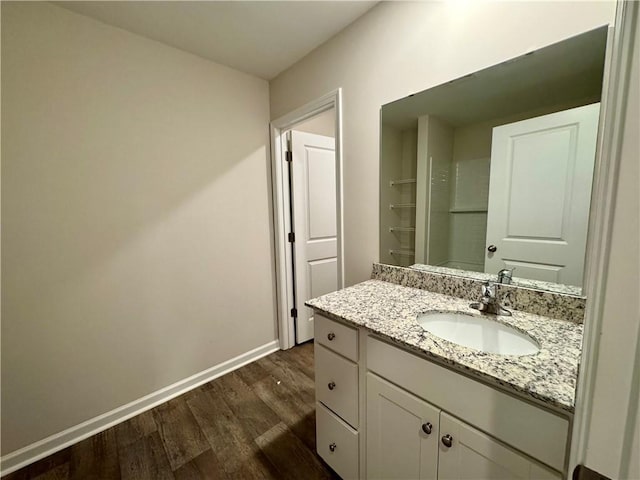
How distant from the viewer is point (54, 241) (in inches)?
55.0

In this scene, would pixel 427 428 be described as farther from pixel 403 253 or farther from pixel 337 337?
pixel 403 253

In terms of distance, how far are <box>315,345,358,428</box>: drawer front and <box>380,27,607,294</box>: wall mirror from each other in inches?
25.4

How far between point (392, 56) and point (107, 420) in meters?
2.64

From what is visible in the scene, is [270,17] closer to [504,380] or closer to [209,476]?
[504,380]

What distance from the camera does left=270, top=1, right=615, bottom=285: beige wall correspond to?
38.3 inches

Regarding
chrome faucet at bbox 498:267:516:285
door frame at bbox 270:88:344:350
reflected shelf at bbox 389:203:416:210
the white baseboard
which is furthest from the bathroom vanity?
the white baseboard

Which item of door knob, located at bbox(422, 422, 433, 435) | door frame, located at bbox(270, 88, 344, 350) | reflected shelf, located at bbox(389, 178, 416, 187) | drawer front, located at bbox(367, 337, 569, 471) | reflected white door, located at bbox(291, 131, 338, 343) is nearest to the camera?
drawer front, located at bbox(367, 337, 569, 471)

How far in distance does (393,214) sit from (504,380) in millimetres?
996

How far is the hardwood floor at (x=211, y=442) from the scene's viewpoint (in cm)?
132

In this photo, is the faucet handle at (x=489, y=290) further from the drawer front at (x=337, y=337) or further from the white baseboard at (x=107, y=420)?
the white baseboard at (x=107, y=420)

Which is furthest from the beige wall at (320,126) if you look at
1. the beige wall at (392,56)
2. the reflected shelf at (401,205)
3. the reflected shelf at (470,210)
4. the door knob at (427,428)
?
the door knob at (427,428)

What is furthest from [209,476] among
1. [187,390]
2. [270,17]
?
[270,17]

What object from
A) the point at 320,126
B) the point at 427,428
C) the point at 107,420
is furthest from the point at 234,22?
the point at 107,420

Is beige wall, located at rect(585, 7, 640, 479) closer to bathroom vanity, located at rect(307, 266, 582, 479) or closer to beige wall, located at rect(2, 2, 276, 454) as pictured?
bathroom vanity, located at rect(307, 266, 582, 479)
